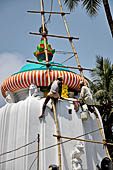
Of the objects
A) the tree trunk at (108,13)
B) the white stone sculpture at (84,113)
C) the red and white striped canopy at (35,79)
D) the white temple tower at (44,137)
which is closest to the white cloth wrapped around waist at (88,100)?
the white stone sculpture at (84,113)

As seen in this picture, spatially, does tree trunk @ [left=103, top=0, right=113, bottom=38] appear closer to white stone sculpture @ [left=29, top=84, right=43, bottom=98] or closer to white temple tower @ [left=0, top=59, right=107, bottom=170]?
white temple tower @ [left=0, top=59, right=107, bottom=170]

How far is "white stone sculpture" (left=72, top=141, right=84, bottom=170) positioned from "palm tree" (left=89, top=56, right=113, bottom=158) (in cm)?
546

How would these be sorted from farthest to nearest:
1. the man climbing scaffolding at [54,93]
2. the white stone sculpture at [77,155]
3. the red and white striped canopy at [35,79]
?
the red and white striped canopy at [35,79] → the man climbing scaffolding at [54,93] → the white stone sculpture at [77,155]

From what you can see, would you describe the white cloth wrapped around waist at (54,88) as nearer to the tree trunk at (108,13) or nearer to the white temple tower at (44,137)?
the white temple tower at (44,137)

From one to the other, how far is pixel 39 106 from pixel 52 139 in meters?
1.38

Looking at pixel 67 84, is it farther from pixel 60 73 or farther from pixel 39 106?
pixel 39 106

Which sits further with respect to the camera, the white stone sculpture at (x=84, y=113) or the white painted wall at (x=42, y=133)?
the white stone sculpture at (x=84, y=113)

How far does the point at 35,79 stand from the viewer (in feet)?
34.5

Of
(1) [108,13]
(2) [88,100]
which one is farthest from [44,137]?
(1) [108,13]

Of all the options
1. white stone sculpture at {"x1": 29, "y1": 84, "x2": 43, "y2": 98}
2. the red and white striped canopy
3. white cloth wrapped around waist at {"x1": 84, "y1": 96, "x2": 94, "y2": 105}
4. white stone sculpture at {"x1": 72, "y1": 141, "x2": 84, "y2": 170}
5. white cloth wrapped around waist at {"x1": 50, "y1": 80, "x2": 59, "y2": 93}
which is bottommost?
white stone sculpture at {"x1": 72, "y1": 141, "x2": 84, "y2": 170}

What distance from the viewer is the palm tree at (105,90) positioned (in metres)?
14.3

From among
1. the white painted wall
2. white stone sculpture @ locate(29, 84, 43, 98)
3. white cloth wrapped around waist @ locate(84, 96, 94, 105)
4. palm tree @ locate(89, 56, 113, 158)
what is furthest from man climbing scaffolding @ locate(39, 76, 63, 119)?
palm tree @ locate(89, 56, 113, 158)

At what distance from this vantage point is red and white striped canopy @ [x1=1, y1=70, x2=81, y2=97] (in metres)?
10.5

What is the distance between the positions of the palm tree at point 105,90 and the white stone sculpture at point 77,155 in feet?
17.9
